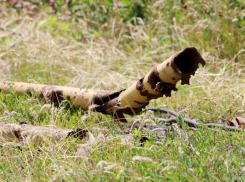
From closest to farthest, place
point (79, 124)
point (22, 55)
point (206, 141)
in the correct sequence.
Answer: point (206, 141) → point (79, 124) → point (22, 55)

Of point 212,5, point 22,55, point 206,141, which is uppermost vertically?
point 212,5

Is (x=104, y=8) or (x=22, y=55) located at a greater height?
(x=104, y=8)

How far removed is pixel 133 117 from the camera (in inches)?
117

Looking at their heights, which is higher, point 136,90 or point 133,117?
point 136,90

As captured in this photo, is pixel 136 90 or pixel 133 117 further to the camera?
pixel 133 117

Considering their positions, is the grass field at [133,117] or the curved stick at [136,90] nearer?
the grass field at [133,117]

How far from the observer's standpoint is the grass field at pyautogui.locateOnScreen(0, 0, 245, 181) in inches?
75.6

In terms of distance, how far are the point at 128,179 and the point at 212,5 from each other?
3583 millimetres

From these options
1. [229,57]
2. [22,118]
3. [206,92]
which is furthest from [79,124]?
[229,57]

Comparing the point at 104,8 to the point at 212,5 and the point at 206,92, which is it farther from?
the point at 206,92

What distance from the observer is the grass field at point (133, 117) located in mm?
1921

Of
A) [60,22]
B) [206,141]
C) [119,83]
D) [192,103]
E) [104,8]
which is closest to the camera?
[206,141]

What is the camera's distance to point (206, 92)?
3525mm

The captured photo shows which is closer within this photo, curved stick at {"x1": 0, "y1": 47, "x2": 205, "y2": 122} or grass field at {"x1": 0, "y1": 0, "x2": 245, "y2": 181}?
grass field at {"x1": 0, "y1": 0, "x2": 245, "y2": 181}
